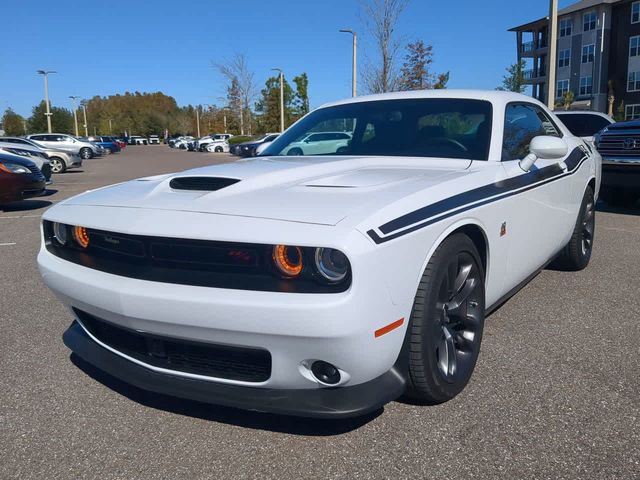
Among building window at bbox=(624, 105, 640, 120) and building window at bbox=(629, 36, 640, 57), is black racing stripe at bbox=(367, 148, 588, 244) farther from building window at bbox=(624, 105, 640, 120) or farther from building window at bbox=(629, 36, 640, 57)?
building window at bbox=(629, 36, 640, 57)

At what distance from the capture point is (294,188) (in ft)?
8.96

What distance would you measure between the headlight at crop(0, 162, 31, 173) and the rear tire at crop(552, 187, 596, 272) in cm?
885

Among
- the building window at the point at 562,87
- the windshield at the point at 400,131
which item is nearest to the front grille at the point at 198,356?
the windshield at the point at 400,131

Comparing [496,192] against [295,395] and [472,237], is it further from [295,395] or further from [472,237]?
[295,395]

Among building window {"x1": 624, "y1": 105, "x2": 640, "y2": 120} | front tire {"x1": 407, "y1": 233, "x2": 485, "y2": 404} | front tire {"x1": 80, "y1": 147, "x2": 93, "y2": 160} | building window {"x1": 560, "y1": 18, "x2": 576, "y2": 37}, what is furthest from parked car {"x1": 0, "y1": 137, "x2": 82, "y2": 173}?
building window {"x1": 560, "y1": 18, "x2": 576, "y2": 37}

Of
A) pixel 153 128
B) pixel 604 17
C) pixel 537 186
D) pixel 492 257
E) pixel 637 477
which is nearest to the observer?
pixel 637 477

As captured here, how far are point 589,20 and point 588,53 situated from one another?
103 inches

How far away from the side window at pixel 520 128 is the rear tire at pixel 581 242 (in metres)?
0.82

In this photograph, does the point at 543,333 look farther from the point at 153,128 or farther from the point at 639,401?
the point at 153,128

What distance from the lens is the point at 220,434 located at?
99.9 inches

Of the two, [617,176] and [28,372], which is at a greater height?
[617,176]

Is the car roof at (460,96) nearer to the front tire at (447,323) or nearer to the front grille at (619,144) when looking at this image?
the front tire at (447,323)

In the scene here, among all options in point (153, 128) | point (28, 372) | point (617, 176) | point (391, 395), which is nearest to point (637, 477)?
point (391, 395)

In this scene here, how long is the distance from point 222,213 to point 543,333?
230 cm
